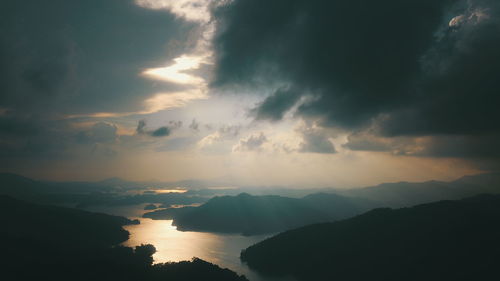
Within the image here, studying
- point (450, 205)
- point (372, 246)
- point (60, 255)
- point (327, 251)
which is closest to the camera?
point (60, 255)

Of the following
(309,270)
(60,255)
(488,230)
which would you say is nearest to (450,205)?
(488,230)

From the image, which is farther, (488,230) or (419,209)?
(419,209)

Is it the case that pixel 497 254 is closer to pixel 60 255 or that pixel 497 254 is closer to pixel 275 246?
pixel 275 246

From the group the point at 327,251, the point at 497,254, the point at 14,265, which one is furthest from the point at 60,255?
the point at 497,254

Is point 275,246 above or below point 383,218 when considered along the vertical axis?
below

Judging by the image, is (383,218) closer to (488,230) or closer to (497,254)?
(488,230)

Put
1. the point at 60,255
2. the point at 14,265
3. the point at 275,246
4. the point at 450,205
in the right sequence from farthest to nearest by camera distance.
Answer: the point at 275,246, the point at 450,205, the point at 60,255, the point at 14,265

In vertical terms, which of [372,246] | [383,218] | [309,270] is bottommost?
[309,270]
